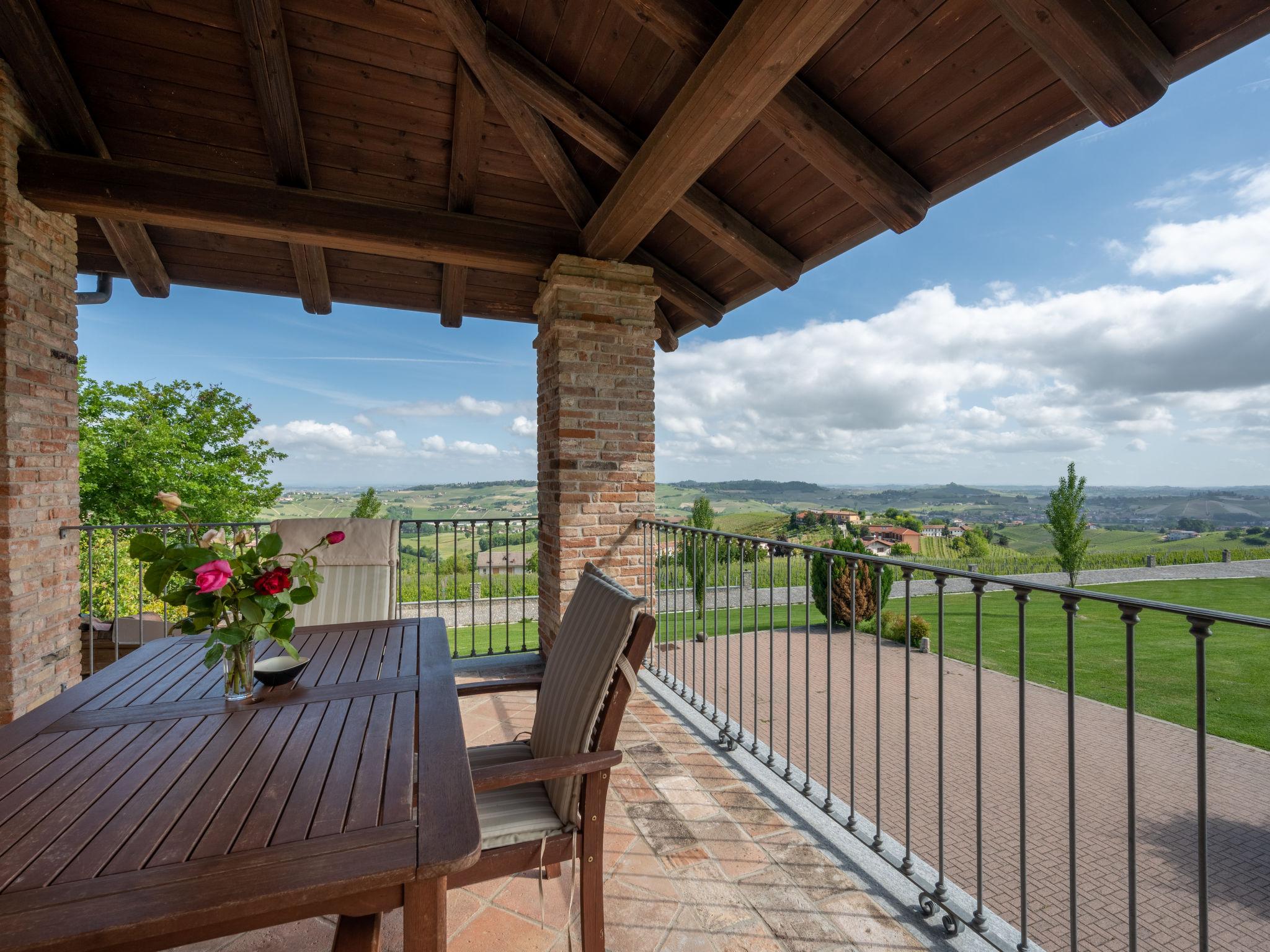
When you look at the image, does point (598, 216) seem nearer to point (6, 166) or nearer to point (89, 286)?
point (6, 166)

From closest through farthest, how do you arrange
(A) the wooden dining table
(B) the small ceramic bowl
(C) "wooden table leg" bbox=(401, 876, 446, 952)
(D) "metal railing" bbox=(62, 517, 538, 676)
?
(A) the wooden dining table
(C) "wooden table leg" bbox=(401, 876, 446, 952)
(B) the small ceramic bowl
(D) "metal railing" bbox=(62, 517, 538, 676)

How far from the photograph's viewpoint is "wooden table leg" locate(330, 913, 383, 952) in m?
0.84

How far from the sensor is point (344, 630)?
2.05 metres

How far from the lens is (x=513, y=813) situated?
133 centimetres

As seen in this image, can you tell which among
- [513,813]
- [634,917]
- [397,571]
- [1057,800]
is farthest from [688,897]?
[1057,800]

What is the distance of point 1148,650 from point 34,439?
59.1 ft

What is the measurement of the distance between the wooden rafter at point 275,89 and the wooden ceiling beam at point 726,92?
162 centimetres

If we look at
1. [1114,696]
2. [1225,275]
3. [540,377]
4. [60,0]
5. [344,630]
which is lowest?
[1114,696]

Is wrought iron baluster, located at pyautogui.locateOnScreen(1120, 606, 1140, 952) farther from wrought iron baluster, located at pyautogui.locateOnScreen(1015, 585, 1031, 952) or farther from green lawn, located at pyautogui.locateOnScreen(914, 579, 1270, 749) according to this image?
green lawn, located at pyautogui.locateOnScreen(914, 579, 1270, 749)

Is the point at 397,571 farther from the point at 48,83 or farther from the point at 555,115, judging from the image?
the point at 48,83

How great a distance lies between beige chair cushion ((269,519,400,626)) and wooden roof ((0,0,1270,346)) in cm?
162

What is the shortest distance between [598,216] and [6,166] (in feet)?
9.27

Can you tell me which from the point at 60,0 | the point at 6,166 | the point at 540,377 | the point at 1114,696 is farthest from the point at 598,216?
the point at 1114,696

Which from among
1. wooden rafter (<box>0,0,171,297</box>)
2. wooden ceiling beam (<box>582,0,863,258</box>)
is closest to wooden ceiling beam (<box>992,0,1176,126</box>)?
wooden ceiling beam (<box>582,0,863,258</box>)
